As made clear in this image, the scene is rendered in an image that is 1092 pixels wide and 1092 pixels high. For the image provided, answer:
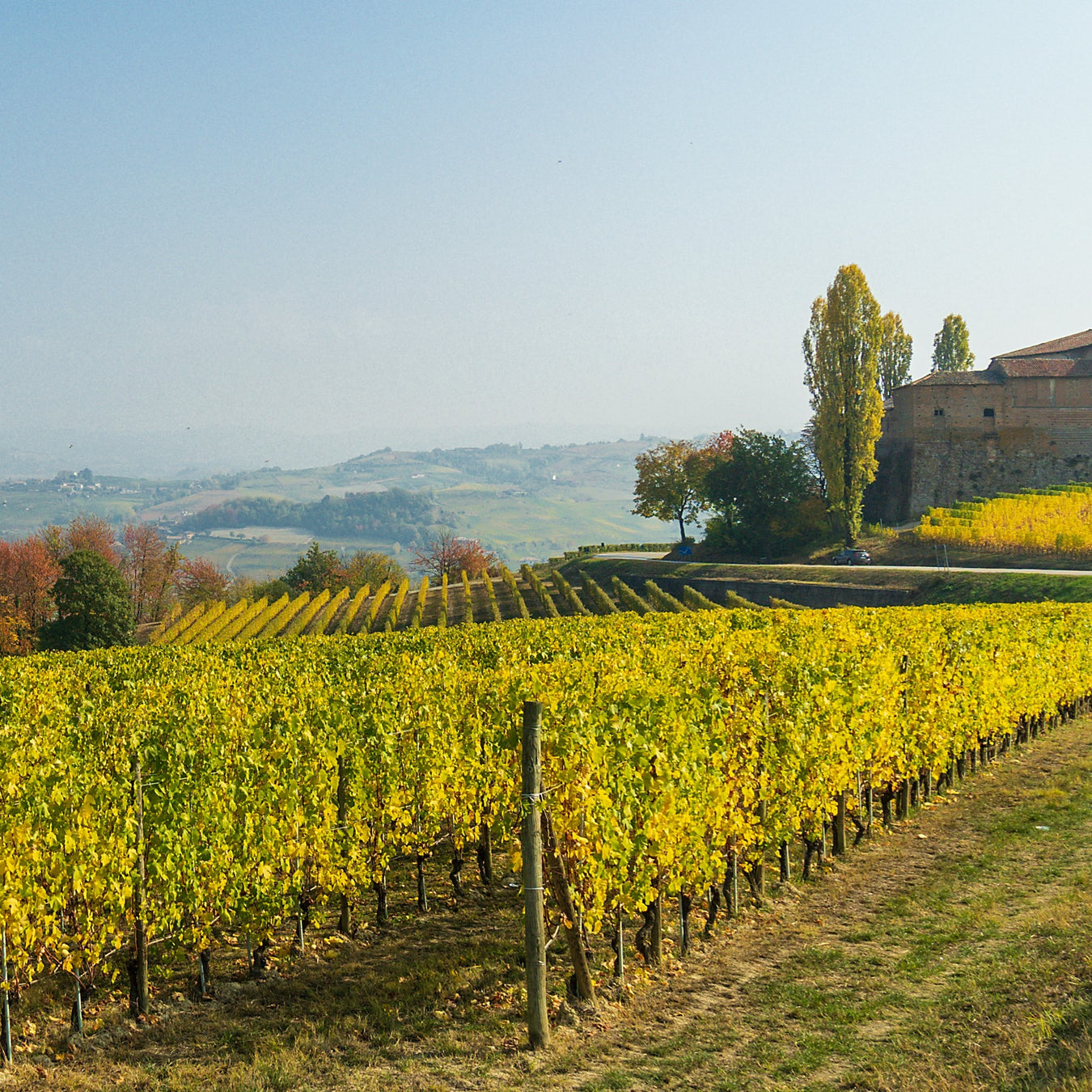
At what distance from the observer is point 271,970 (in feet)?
26.9

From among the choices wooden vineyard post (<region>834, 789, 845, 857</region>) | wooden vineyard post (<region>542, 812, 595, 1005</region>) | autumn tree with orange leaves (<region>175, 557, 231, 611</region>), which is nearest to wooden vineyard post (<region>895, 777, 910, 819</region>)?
wooden vineyard post (<region>834, 789, 845, 857</region>)

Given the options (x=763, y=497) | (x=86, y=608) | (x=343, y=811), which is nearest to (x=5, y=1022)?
(x=343, y=811)

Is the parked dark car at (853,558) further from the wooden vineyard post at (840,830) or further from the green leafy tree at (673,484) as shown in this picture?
the wooden vineyard post at (840,830)

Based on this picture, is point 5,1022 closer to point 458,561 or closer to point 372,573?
point 372,573

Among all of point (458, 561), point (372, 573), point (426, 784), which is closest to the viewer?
point (426, 784)

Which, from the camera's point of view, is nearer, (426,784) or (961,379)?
(426,784)

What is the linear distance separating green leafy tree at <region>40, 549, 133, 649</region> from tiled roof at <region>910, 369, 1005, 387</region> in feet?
206

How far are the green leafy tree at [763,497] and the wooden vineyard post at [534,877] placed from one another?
61229mm

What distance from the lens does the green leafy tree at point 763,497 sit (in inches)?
2586

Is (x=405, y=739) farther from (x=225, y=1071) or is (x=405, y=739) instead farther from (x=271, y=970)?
(x=225, y=1071)


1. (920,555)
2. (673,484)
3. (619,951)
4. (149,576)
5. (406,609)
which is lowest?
(406,609)

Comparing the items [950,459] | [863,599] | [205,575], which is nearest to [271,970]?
[863,599]

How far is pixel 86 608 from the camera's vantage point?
50969mm

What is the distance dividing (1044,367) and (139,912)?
77643 mm
